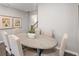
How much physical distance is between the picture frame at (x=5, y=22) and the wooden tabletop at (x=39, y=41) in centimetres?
21

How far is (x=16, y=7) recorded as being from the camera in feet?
4.46

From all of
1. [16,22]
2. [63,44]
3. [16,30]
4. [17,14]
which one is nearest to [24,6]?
[17,14]

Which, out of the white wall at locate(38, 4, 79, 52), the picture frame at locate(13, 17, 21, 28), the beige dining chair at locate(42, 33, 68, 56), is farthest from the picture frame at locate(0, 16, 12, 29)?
the beige dining chair at locate(42, 33, 68, 56)

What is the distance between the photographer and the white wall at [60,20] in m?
1.33

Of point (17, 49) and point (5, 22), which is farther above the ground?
point (5, 22)

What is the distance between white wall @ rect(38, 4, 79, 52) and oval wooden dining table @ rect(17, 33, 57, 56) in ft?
0.36

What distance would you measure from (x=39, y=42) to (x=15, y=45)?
0.34 m

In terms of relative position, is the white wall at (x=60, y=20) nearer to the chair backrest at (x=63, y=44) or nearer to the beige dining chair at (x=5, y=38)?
the chair backrest at (x=63, y=44)

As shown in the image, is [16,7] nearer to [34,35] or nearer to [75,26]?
[34,35]

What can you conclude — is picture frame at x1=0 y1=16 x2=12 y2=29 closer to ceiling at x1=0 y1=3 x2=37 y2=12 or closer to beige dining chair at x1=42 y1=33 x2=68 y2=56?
ceiling at x1=0 y1=3 x2=37 y2=12

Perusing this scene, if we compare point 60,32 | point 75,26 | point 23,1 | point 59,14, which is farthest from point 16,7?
point 75,26

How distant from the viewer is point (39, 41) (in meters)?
1.42

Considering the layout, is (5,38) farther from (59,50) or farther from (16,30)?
(59,50)

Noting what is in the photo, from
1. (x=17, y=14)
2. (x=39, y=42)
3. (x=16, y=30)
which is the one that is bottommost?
(x=39, y=42)
